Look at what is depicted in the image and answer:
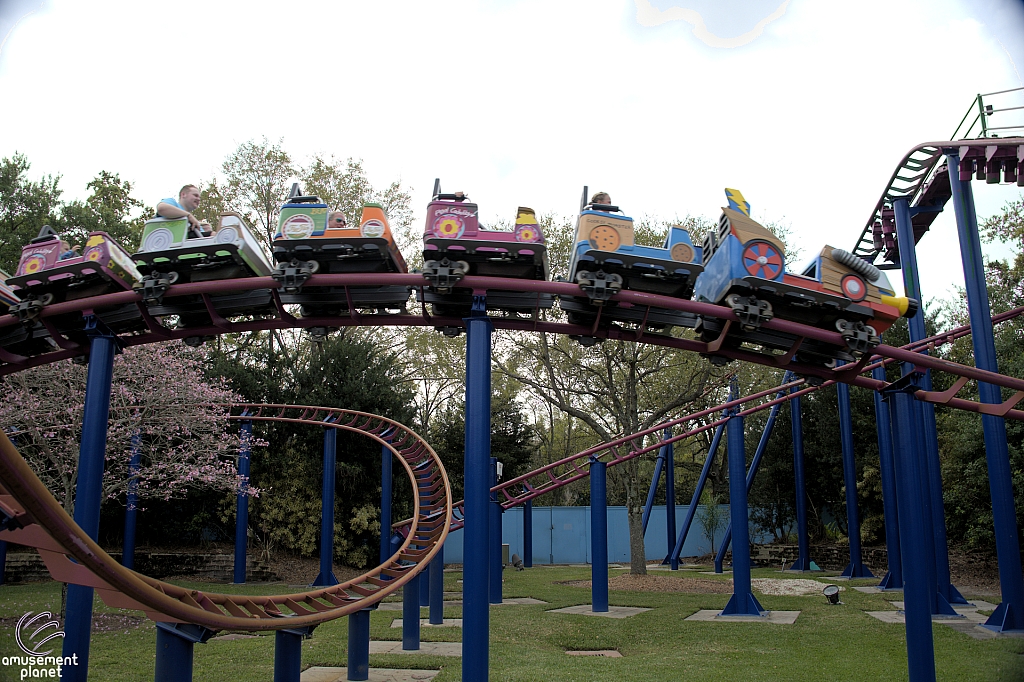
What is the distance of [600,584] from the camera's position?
1259 centimetres

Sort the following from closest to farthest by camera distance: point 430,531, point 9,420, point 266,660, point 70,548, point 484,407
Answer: point 70,548, point 484,407, point 266,660, point 430,531, point 9,420

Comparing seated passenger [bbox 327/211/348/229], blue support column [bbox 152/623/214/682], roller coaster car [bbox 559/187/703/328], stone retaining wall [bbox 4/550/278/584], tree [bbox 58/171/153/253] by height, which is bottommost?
stone retaining wall [bbox 4/550/278/584]

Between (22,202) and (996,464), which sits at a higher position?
Answer: (22,202)

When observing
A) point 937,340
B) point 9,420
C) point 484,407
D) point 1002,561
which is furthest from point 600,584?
point 9,420

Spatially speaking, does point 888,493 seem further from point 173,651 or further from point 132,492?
point 132,492

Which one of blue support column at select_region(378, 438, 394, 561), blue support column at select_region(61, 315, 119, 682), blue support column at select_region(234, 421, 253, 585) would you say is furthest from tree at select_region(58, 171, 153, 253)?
blue support column at select_region(61, 315, 119, 682)

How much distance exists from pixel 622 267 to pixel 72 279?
5033 mm

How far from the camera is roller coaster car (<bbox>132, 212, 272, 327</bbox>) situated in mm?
6504

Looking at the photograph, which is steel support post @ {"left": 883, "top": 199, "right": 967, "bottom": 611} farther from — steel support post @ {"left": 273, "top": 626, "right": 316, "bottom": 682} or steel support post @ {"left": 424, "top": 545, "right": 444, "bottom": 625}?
steel support post @ {"left": 273, "top": 626, "right": 316, "bottom": 682}

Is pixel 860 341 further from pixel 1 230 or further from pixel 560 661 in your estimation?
pixel 1 230

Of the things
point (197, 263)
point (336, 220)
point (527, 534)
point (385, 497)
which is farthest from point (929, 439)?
point (527, 534)

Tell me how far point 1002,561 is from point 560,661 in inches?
244
